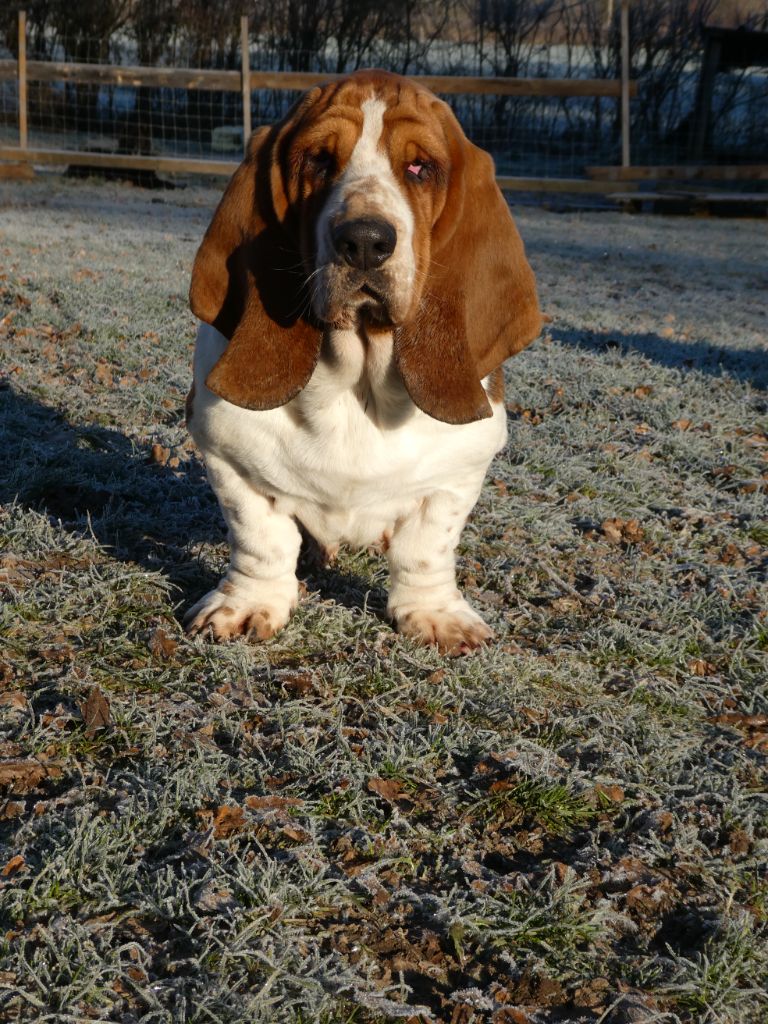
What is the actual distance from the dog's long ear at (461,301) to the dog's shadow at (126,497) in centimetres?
81

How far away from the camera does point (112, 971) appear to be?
1.81 metres

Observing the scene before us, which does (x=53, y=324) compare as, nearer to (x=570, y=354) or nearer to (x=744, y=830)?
(x=570, y=354)

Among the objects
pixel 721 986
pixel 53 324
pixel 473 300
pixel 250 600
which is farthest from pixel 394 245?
pixel 53 324

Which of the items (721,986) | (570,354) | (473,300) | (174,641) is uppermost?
(473,300)

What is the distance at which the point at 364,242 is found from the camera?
97.4 inches

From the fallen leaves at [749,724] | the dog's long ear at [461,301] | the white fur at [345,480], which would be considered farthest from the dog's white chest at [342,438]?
the fallen leaves at [749,724]

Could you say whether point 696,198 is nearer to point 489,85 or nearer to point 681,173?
point 681,173

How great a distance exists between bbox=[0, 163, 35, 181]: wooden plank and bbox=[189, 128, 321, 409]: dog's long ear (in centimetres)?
1434

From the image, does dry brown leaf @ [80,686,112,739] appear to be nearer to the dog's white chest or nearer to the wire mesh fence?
the dog's white chest

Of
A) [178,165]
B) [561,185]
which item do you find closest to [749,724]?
[561,185]

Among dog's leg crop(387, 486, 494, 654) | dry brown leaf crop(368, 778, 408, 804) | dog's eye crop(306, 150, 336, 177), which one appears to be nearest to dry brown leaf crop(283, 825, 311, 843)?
dry brown leaf crop(368, 778, 408, 804)

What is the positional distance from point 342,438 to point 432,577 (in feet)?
1.76

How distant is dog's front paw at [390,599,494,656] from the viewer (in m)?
3.09

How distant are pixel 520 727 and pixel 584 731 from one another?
0.16 meters
